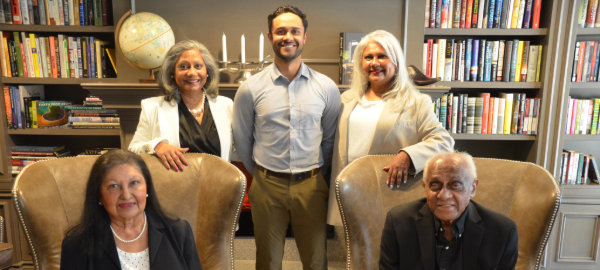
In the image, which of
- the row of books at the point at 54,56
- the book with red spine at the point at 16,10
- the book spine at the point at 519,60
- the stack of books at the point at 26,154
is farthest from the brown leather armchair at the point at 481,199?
the book with red spine at the point at 16,10

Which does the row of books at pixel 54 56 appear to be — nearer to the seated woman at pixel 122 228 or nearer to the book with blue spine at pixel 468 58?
the seated woman at pixel 122 228

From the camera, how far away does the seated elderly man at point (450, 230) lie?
120 cm

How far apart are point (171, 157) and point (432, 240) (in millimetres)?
1107

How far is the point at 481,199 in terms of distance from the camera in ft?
5.12

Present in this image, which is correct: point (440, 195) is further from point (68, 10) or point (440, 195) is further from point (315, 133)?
point (68, 10)

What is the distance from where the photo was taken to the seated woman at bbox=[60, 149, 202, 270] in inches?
45.4

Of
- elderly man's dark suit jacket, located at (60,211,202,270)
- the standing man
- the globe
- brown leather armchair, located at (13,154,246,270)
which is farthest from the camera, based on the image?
the globe

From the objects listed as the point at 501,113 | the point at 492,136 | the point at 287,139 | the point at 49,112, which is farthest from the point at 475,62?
the point at 49,112

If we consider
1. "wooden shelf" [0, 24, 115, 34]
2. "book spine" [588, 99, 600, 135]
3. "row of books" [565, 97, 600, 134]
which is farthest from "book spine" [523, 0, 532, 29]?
"wooden shelf" [0, 24, 115, 34]

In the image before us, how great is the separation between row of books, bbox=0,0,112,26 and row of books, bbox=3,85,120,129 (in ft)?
1.58

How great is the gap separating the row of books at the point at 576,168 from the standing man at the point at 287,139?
191 cm

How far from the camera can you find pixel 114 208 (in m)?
1.17

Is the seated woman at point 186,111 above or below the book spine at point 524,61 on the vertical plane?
below

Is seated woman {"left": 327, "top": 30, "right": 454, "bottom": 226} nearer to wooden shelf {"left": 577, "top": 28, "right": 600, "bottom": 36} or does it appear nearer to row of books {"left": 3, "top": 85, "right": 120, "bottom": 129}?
wooden shelf {"left": 577, "top": 28, "right": 600, "bottom": 36}
